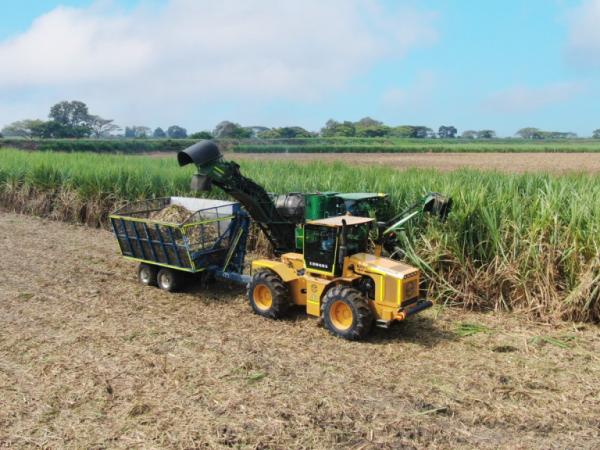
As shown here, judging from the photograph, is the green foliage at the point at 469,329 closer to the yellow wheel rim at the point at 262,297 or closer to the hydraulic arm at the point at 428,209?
the hydraulic arm at the point at 428,209

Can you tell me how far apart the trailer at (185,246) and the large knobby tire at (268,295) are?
Result: 478mm

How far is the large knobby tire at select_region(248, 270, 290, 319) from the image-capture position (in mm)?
6680

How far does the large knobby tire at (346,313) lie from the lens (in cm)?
592

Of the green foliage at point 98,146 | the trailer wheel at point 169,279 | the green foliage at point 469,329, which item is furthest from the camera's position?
the green foliage at point 98,146

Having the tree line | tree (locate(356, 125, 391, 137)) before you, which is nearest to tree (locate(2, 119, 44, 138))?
the tree line

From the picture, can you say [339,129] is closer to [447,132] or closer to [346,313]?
[447,132]

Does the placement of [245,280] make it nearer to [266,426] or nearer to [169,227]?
[169,227]

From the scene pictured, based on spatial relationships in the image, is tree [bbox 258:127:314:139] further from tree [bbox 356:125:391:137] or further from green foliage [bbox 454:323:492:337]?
green foliage [bbox 454:323:492:337]

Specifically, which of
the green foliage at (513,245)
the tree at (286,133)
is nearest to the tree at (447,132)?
the tree at (286,133)

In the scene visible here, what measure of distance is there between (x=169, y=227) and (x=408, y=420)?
4.45 metres

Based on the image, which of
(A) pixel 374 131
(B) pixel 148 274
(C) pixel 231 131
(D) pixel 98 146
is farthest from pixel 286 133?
(B) pixel 148 274

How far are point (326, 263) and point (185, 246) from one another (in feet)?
7.31

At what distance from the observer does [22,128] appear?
64.1 m

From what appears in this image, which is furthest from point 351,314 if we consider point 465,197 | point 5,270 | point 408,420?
point 5,270
